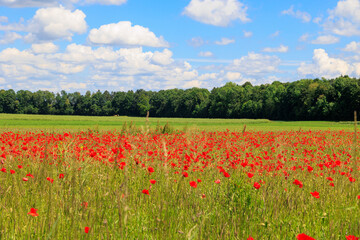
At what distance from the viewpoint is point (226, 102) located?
379ft

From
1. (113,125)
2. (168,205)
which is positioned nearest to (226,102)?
(113,125)

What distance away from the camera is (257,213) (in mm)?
4305

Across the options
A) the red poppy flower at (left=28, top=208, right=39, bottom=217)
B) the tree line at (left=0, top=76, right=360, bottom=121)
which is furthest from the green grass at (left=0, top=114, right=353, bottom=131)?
the tree line at (left=0, top=76, right=360, bottom=121)

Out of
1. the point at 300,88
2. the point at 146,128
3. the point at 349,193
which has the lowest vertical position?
the point at 349,193

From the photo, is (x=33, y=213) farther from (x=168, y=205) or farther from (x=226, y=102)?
(x=226, y=102)

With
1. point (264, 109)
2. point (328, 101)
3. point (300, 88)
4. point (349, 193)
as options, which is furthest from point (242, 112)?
point (349, 193)

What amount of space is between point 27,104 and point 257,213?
469 ft

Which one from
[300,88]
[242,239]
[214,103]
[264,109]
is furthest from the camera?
[214,103]

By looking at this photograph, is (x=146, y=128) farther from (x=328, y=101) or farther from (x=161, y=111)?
(x=161, y=111)

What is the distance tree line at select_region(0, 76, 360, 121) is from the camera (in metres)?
72.6

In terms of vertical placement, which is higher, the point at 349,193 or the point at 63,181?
the point at 63,181

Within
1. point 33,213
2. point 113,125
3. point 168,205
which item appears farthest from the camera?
point 113,125

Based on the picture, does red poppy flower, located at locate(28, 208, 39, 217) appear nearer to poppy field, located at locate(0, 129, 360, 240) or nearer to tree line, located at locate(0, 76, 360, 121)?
poppy field, located at locate(0, 129, 360, 240)

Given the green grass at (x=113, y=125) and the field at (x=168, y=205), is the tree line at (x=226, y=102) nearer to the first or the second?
the green grass at (x=113, y=125)
